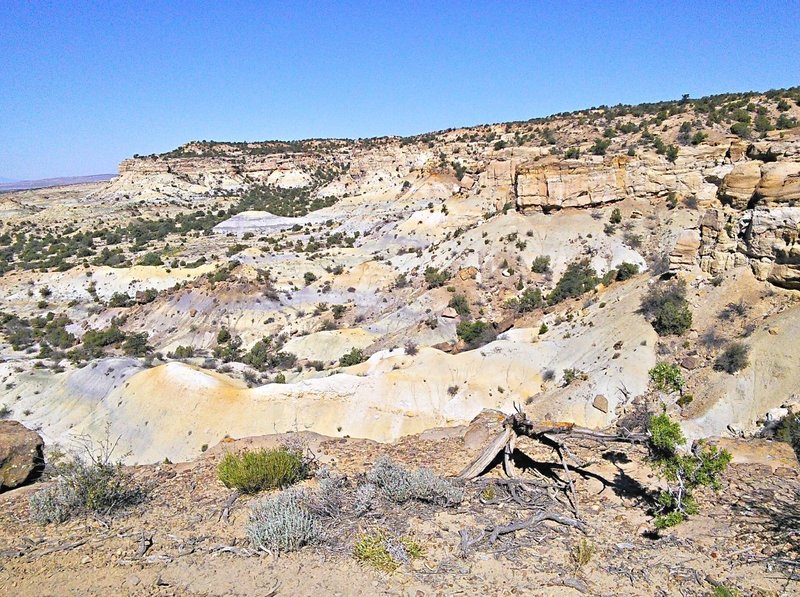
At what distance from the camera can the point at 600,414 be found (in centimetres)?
1420

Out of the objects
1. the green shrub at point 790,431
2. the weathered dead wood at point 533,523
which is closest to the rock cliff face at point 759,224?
the green shrub at point 790,431

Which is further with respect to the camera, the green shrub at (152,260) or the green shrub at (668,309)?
the green shrub at (152,260)

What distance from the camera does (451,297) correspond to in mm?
30266

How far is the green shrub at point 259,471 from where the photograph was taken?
7.19 metres

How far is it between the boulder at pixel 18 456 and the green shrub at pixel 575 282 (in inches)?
837

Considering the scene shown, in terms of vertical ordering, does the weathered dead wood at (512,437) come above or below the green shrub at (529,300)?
above

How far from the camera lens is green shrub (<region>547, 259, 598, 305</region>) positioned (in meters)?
25.5

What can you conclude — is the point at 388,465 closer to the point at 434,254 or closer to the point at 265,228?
the point at 434,254

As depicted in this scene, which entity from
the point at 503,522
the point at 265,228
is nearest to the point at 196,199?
the point at 265,228

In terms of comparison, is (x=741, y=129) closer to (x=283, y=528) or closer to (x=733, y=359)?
(x=733, y=359)

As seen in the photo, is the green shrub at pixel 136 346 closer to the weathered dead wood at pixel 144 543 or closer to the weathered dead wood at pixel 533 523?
the weathered dead wood at pixel 144 543

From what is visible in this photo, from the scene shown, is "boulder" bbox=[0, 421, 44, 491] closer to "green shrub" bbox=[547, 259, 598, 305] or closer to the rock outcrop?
"green shrub" bbox=[547, 259, 598, 305]

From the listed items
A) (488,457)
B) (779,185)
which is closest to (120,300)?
(488,457)

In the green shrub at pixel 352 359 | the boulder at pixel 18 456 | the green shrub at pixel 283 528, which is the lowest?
the green shrub at pixel 352 359
